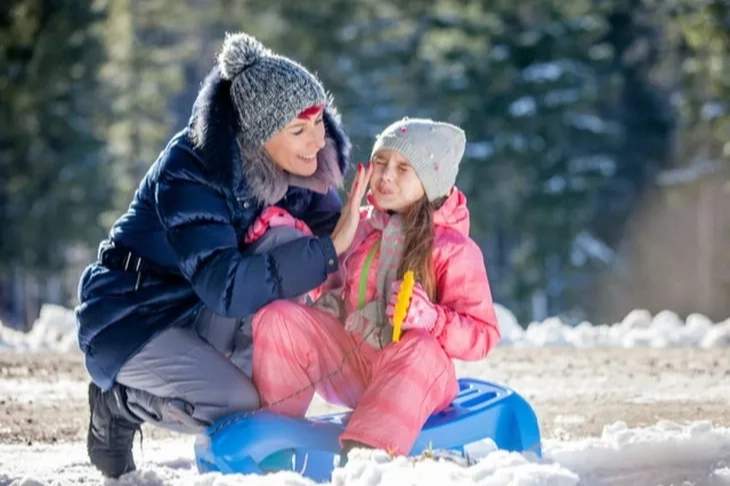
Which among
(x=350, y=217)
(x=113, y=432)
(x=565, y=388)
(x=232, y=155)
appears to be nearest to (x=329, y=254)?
(x=350, y=217)

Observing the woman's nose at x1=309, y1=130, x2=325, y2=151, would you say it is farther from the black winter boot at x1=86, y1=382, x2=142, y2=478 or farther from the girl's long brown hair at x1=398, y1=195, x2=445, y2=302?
the black winter boot at x1=86, y1=382, x2=142, y2=478

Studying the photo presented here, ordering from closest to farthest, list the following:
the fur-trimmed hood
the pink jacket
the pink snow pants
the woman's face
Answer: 1. the pink snow pants
2. the pink jacket
3. the fur-trimmed hood
4. the woman's face

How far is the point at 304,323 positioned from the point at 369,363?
0.32m

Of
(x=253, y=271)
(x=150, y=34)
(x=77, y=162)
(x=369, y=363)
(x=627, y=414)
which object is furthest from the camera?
(x=150, y=34)

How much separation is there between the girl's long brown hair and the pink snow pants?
0.82 ft

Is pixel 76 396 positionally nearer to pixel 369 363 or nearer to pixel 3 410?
pixel 3 410

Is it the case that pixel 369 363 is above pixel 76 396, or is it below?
above

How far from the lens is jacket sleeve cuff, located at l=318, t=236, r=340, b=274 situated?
17.2 feet

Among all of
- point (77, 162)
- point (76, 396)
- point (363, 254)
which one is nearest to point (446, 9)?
point (77, 162)

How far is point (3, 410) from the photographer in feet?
25.9

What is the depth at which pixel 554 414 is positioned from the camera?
7.49 meters

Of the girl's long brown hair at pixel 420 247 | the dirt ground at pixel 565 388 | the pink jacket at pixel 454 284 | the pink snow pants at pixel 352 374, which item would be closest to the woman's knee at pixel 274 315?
the pink snow pants at pixel 352 374

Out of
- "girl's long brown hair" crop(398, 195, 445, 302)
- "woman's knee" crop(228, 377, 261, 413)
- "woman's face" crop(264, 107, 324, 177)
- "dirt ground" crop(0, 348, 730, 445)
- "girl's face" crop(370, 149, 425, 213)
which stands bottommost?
"dirt ground" crop(0, 348, 730, 445)

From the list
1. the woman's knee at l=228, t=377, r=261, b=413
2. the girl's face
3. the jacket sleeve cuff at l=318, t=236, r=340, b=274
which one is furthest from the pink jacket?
the woman's knee at l=228, t=377, r=261, b=413
